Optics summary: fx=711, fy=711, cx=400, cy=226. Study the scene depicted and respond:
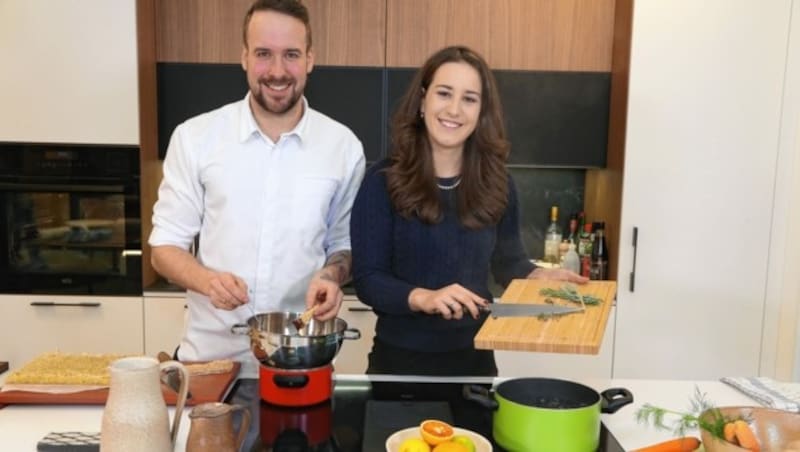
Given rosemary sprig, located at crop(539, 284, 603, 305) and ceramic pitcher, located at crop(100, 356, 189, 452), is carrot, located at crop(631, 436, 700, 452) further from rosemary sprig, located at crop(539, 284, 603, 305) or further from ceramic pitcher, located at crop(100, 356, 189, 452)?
ceramic pitcher, located at crop(100, 356, 189, 452)

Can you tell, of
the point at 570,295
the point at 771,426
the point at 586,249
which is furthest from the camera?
the point at 586,249

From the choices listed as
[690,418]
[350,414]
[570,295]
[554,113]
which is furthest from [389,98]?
[690,418]

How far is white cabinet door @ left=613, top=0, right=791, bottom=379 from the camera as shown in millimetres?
2529

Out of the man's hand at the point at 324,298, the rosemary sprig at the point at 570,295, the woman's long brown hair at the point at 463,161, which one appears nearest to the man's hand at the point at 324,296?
the man's hand at the point at 324,298

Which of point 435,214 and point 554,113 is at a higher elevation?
point 554,113

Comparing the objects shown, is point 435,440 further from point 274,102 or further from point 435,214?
point 274,102

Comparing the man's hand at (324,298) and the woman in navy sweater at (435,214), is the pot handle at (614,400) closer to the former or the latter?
the woman in navy sweater at (435,214)

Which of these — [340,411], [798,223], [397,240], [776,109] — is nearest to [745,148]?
[776,109]

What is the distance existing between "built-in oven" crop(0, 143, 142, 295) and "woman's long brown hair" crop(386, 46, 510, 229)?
1.35 meters

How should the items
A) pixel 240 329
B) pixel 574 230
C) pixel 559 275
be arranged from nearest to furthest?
pixel 240 329 < pixel 559 275 < pixel 574 230

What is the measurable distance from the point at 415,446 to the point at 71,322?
2.02 meters

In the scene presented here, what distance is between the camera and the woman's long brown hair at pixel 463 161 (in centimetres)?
166

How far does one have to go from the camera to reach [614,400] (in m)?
1.25

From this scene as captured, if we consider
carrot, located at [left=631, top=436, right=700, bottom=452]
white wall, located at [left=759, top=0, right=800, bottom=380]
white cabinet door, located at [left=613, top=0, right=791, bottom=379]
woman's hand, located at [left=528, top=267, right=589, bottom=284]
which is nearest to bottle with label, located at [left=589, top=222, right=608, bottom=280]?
white cabinet door, located at [left=613, top=0, right=791, bottom=379]
